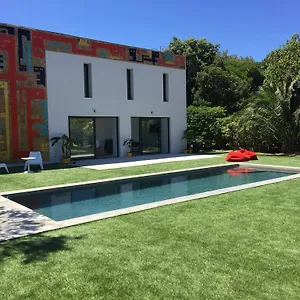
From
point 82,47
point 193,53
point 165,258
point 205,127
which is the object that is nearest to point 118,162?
point 82,47

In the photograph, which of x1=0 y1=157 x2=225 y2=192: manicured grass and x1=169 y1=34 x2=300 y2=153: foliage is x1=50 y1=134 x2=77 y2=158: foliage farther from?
x1=169 y1=34 x2=300 y2=153: foliage

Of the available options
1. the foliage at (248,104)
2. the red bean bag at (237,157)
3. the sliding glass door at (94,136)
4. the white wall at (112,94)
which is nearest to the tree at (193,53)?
the foliage at (248,104)

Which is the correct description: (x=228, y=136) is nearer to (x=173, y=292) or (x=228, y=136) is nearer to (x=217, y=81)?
(x=217, y=81)

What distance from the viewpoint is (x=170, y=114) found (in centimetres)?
2111

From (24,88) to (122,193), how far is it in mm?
8834

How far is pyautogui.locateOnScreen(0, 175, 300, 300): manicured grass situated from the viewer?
127 inches

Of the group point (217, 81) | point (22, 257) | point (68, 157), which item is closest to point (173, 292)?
point (22, 257)

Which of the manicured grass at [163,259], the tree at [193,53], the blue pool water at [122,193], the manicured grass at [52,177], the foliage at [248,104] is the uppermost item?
the tree at [193,53]

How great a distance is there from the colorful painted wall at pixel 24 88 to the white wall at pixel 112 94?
41 cm

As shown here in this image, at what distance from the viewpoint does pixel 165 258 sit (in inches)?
157

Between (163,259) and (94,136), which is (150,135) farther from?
(163,259)

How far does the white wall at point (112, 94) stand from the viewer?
16.4 metres

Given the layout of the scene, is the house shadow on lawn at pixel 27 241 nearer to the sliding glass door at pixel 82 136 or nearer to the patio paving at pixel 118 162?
the patio paving at pixel 118 162

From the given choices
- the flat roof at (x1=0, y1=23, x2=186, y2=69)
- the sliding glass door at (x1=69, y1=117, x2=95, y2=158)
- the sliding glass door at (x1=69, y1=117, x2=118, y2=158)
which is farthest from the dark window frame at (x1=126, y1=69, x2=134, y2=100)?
the sliding glass door at (x1=69, y1=117, x2=95, y2=158)
